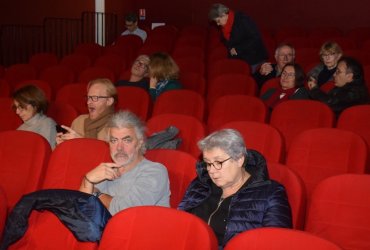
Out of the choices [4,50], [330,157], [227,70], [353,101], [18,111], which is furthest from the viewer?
[4,50]

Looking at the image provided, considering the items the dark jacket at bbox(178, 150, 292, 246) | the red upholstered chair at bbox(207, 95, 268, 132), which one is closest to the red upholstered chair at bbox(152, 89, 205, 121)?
the red upholstered chair at bbox(207, 95, 268, 132)

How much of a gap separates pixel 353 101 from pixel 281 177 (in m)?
1.63

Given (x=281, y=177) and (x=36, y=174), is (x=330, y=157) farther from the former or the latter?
(x=36, y=174)

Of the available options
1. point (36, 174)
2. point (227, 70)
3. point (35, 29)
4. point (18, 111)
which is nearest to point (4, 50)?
point (35, 29)

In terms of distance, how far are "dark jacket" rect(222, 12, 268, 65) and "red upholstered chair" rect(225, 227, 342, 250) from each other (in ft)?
13.5

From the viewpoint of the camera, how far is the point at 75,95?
15.8ft

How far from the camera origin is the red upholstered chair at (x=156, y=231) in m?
1.98

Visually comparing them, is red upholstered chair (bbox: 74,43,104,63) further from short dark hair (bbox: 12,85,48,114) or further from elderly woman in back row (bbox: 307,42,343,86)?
short dark hair (bbox: 12,85,48,114)

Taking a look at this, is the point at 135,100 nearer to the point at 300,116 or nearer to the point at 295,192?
the point at 300,116

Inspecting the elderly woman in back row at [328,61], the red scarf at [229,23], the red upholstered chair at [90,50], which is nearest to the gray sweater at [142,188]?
the elderly woman in back row at [328,61]

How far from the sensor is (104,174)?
2.64 meters

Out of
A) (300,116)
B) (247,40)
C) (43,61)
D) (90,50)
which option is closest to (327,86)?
(300,116)

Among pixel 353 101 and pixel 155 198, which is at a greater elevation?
pixel 353 101

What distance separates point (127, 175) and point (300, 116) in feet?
5.17
